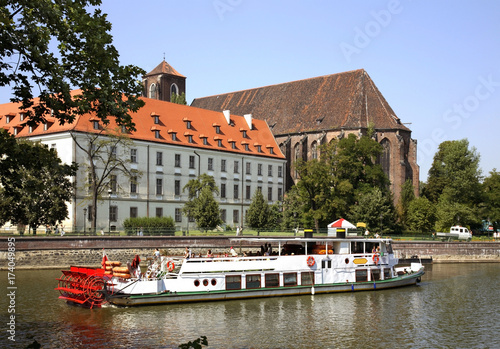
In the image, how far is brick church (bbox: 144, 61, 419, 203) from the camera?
9069 centimetres

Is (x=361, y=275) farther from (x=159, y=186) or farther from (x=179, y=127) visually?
(x=179, y=127)

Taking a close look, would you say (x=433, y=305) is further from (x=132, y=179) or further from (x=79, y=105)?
(x=132, y=179)

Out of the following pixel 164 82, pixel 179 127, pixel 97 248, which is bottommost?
pixel 97 248

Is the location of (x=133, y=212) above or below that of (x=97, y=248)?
above

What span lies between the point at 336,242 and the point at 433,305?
728 cm

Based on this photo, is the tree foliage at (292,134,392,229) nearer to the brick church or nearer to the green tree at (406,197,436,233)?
the green tree at (406,197,436,233)

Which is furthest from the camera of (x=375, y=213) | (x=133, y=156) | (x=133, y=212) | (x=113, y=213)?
(x=375, y=213)

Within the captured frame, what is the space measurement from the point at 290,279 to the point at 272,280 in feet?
4.13

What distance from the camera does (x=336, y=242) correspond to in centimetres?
4097

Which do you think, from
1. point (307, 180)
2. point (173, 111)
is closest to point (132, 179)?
point (173, 111)

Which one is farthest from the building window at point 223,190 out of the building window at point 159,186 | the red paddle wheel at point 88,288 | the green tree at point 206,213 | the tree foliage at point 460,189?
the red paddle wheel at point 88,288

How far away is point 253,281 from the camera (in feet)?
122

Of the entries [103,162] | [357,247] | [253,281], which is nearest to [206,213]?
[103,162]

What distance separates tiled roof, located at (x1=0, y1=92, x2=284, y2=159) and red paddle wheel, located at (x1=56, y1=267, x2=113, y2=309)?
1262 inches
